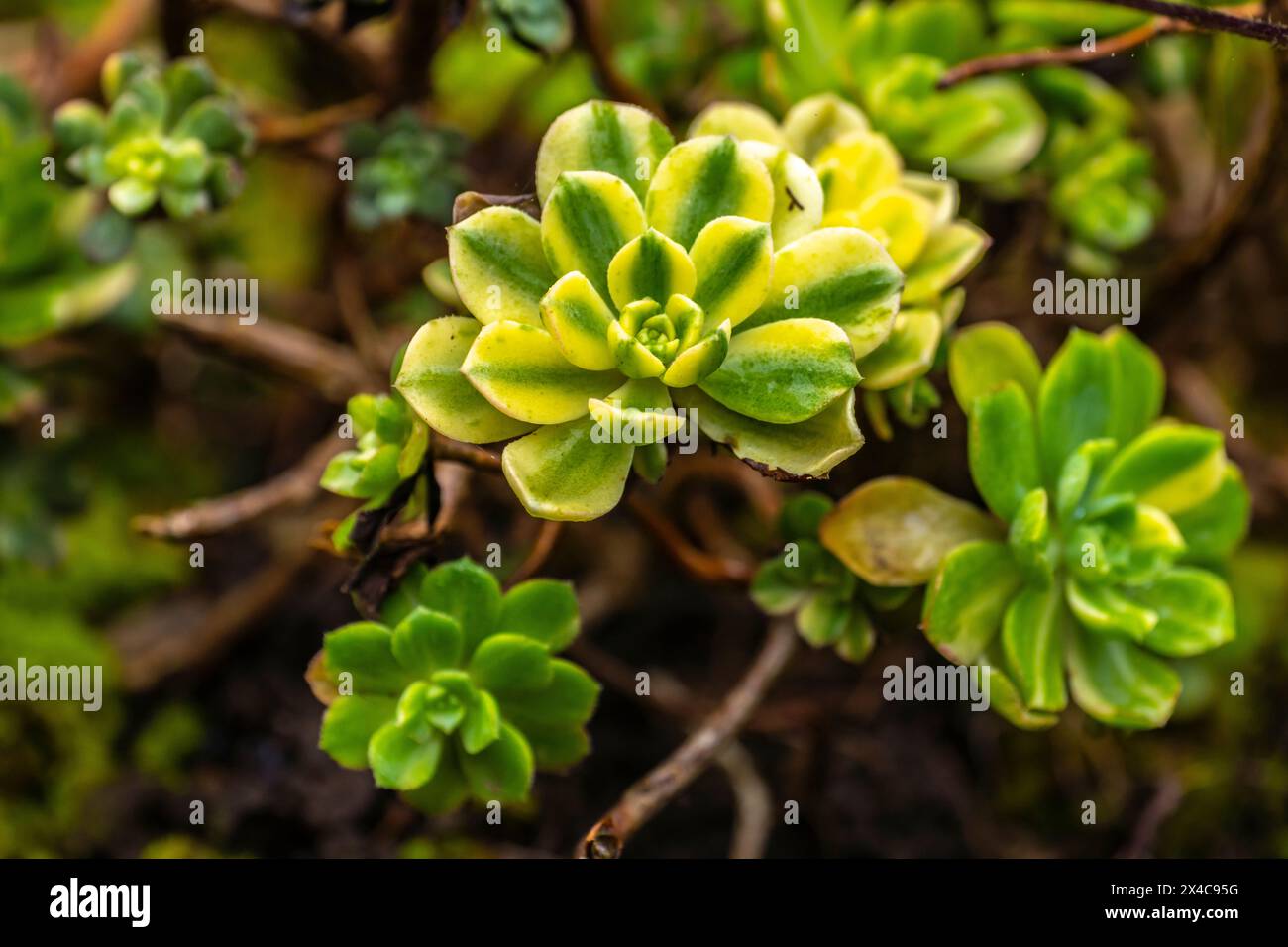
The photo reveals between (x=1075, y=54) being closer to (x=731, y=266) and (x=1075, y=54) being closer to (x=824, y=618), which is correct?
(x=731, y=266)

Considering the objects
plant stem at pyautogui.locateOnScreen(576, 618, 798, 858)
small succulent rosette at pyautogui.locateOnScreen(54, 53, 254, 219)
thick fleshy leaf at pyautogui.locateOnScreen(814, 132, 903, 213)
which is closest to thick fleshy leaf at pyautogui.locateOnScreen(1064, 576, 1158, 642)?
plant stem at pyautogui.locateOnScreen(576, 618, 798, 858)

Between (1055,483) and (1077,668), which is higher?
(1055,483)

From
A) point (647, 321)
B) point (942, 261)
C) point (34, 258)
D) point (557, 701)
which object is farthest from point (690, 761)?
point (34, 258)

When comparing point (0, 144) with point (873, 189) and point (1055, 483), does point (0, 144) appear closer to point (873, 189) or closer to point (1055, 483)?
point (873, 189)

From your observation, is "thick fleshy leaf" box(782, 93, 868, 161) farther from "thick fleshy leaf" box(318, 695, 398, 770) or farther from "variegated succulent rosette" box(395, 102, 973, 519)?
"thick fleshy leaf" box(318, 695, 398, 770)

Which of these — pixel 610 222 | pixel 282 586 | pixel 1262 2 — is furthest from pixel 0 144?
pixel 1262 2
